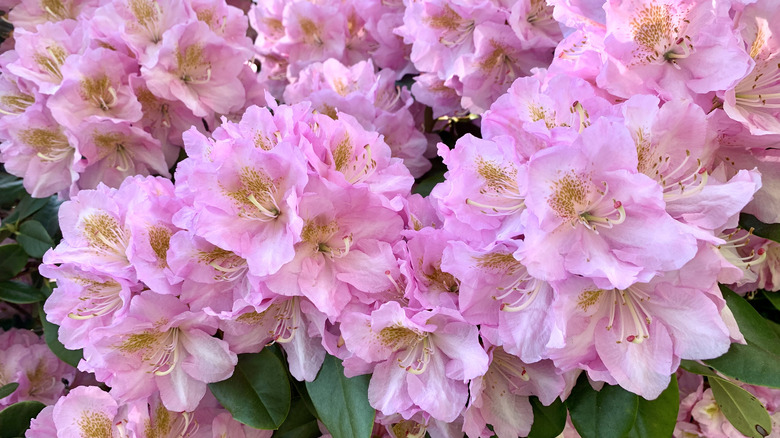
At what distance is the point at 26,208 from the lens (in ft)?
3.71

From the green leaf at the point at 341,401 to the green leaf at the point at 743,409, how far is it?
461mm

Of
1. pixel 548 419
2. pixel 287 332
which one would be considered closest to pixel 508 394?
pixel 548 419

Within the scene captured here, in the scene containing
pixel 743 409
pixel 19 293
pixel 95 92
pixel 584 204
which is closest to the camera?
pixel 584 204

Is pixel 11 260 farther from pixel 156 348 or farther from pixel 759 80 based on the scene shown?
pixel 759 80

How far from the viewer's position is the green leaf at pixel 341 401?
0.75 m

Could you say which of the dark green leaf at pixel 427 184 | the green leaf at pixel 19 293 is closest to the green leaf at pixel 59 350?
the green leaf at pixel 19 293

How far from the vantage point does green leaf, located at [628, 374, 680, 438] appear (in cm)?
75

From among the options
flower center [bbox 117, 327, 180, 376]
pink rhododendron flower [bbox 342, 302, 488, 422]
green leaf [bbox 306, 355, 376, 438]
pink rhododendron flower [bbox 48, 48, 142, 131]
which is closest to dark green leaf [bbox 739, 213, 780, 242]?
pink rhododendron flower [bbox 342, 302, 488, 422]

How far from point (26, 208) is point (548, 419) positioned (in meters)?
0.96

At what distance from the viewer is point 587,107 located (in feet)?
2.22

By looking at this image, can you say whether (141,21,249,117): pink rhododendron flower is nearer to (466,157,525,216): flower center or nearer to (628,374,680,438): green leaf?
(466,157,525,216): flower center

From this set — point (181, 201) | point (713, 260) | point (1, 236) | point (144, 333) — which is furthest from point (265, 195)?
point (1, 236)

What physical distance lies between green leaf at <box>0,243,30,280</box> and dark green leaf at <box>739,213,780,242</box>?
1113mm

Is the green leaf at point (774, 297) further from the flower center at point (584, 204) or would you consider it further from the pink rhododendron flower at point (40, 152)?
the pink rhododendron flower at point (40, 152)
